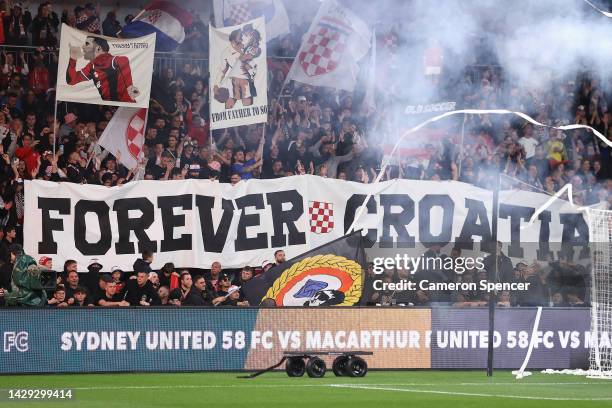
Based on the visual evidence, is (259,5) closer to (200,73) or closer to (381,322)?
(200,73)

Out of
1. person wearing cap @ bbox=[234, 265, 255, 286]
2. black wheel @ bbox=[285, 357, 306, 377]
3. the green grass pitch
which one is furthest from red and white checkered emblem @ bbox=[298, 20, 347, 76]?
black wheel @ bbox=[285, 357, 306, 377]

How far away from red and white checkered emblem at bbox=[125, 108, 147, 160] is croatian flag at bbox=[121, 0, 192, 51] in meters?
3.14

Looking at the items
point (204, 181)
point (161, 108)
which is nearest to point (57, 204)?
point (204, 181)

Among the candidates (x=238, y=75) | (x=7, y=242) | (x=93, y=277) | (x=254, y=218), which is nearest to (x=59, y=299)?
(x=93, y=277)

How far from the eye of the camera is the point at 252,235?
79.8 feet

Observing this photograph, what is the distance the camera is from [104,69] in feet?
83.1

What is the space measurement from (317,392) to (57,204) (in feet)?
29.4

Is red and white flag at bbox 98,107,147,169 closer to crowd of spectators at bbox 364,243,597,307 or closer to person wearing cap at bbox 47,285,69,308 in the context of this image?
person wearing cap at bbox 47,285,69,308

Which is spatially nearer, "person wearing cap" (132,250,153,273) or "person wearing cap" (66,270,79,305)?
"person wearing cap" (66,270,79,305)

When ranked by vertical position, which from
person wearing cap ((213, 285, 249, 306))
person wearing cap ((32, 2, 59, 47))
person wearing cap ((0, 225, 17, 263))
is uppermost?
person wearing cap ((32, 2, 59, 47))

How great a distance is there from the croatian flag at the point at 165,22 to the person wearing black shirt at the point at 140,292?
316 inches

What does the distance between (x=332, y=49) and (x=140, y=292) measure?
7.37 meters

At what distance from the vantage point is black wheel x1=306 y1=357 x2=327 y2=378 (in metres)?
18.9

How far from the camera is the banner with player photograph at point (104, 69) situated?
2509 centimetres
